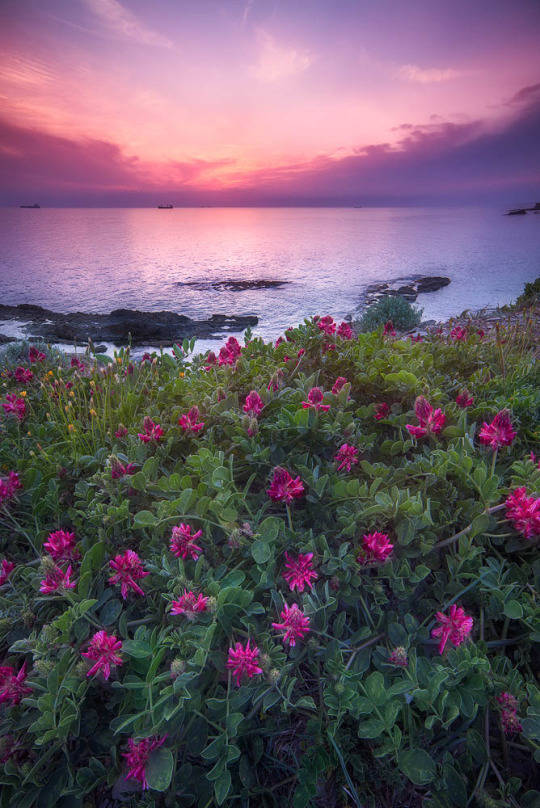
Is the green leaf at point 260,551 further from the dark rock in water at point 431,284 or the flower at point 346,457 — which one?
the dark rock in water at point 431,284

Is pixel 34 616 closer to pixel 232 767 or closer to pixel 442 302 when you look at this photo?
pixel 232 767

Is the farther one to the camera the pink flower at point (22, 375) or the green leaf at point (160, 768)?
the pink flower at point (22, 375)

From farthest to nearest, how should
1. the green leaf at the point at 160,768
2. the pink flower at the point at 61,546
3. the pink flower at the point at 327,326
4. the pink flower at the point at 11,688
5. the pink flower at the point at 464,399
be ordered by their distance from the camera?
the pink flower at the point at 327,326 → the pink flower at the point at 464,399 → the pink flower at the point at 61,546 → the pink flower at the point at 11,688 → the green leaf at the point at 160,768

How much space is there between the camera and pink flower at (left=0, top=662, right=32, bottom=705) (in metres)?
1.41

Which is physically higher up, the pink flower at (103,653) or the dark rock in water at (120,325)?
the pink flower at (103,653)

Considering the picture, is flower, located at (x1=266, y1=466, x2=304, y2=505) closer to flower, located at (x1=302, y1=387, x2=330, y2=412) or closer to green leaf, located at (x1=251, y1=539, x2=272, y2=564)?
green leaf, located at (x1=251, y1=539, x2=272, y2=564)

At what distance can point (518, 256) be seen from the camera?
27.9 metres

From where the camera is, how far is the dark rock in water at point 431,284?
750 inches

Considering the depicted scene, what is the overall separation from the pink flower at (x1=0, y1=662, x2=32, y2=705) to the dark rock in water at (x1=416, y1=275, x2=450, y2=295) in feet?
64.5

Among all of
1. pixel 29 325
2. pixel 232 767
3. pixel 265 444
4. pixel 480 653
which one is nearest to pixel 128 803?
pixel 232 767

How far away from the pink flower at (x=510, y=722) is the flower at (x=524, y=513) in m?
0.58

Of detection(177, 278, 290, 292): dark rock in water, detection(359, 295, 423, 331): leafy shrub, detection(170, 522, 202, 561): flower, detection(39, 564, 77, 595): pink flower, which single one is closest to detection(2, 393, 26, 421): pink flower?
detection(39, 564, 77, 595): pink flower

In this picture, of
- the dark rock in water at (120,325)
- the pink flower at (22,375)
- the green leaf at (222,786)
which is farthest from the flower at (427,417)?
the dark rock in water at (120,325)

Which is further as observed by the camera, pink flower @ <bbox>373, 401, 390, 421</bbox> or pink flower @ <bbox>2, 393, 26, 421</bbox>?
pink flower @ <bbox>2, 393, 26, 421</bbox>
